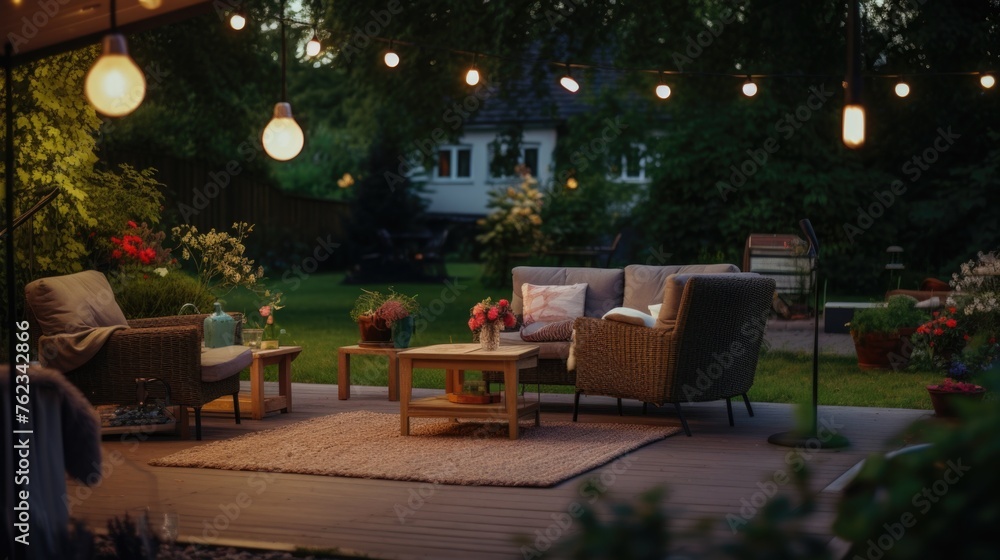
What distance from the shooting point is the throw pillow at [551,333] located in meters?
7.50

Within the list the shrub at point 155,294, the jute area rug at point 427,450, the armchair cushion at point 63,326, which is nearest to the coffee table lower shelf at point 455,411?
the jute area rug at point 427,450

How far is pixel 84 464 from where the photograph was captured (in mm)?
3352

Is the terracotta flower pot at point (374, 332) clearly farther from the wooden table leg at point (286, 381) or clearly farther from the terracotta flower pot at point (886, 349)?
the terracotta flower pot at point (886, 349)

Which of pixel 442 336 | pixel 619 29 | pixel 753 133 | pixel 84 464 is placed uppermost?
pixel 619 29

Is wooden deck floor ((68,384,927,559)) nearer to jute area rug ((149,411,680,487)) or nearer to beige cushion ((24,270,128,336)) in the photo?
jute area rug ((149,411,680,487))

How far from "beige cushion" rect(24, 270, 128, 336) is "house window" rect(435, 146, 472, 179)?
23.3 meters

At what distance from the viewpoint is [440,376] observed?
31.0 ft

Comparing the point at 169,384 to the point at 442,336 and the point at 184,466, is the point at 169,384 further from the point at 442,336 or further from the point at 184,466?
the point at 442,336

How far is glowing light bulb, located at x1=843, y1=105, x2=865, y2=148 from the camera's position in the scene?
4.95 metres

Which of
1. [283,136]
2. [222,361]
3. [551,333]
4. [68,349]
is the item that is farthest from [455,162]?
[68,349]

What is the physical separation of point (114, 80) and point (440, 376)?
19.6 feet

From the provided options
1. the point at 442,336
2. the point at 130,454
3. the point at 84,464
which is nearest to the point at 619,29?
the point at 442,336

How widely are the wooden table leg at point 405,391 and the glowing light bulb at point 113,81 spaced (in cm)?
306

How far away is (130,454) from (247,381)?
128 inches
